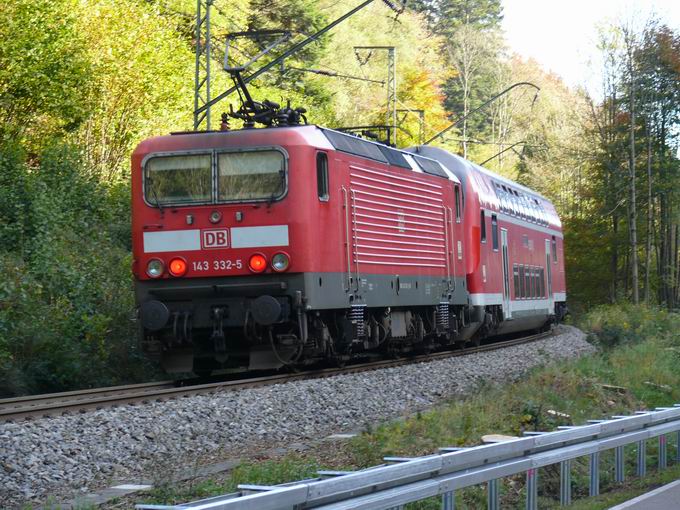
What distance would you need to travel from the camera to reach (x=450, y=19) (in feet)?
303

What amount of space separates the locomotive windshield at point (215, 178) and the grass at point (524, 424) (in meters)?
3.99

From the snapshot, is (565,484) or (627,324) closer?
(565,484)

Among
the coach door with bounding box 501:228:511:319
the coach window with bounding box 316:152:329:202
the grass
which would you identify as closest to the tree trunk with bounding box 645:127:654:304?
the coach door with bounding box 501:228:511:319

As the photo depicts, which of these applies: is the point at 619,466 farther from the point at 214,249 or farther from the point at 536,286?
the point at 536,286

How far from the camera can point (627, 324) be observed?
30.2 meters

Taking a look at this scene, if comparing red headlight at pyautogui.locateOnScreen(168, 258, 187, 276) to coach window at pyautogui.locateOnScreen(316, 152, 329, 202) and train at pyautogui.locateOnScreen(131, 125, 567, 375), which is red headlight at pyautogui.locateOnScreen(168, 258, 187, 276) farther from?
coach window at pyautogui.locateOnScreen(316, 152, 329, 202)

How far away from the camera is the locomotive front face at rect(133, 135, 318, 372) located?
1549 cm

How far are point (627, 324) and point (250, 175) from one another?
56.0ft

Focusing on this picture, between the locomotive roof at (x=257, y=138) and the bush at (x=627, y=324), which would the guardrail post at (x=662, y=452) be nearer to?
the locomotive roof at (x=257, y=138)

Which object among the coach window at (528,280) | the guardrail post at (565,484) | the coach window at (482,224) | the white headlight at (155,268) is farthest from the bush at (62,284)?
the coach window at (528,280)

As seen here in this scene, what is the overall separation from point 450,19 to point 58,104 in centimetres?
6891

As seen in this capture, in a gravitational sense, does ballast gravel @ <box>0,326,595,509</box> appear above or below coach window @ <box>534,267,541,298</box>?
below

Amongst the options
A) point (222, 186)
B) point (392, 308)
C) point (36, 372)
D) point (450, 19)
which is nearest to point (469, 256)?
point (392, 308)

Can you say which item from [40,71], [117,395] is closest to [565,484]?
[117,395]
